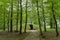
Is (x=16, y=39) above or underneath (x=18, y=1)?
underneath

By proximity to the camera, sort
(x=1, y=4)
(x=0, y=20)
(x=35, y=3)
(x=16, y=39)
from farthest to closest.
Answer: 1. (x=0, y=20)
2. (x=1, y=4)
3. (x=35, y=3)
4. (x=16, y=39)

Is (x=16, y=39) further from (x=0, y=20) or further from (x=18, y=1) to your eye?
(x=0, y=20)

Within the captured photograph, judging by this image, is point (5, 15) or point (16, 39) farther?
point (5, 15)

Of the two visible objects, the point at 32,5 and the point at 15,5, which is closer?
the point at 32,5

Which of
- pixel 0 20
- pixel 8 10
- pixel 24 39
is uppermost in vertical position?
pixel 8 10

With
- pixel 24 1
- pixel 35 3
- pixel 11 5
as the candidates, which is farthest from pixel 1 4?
pixel 35 3

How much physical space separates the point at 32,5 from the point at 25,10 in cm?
220

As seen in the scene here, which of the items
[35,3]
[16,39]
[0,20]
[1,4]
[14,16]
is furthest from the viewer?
[0,20]

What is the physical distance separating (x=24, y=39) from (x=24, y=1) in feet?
33.0

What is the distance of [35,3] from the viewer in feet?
92.5

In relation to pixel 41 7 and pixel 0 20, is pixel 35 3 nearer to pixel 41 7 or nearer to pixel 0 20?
pixel 41 7

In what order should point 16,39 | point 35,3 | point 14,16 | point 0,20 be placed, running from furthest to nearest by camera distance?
point 0,20
point 14,16
point 35,3
point 16,39

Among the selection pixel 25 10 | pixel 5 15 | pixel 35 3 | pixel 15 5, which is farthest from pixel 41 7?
pixel 5 15

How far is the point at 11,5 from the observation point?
104 feet
